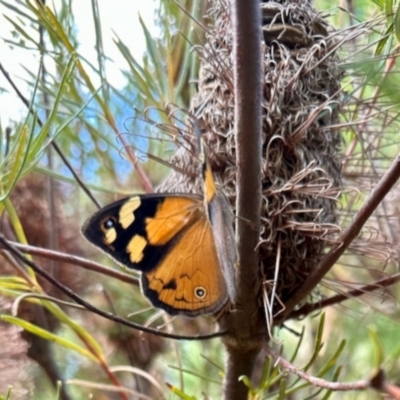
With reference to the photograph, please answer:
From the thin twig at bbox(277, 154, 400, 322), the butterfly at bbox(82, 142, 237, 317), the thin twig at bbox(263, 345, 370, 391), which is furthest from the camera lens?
the butterfly at bbox(82, 142, 237, 317)

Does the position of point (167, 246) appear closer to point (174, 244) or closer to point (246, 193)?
point (174, 244)

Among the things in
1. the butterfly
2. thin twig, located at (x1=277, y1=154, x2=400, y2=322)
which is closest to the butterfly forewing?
the butterfly

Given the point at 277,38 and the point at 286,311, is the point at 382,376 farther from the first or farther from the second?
the point at 277,38

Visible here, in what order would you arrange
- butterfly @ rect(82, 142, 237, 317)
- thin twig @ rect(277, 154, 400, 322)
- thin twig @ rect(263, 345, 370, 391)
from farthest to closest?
butterfly @ rect(82, 142, 237, 317) → thin twig @ rect(277, 154, 400, 322) → thin twig @ rect(263, 345, 370, 391)

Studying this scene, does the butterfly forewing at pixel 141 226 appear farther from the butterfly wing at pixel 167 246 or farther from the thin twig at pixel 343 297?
the thin twig at pixel 343 297

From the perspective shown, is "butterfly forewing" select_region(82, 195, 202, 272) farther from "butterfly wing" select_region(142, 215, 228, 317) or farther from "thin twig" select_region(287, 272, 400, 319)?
"thin twig" select_region(287, 272, 400, 319)

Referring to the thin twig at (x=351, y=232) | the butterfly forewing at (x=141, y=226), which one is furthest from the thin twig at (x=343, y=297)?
the butterfly forewing at (x=141, y=226)
